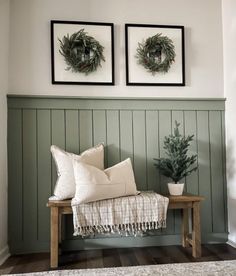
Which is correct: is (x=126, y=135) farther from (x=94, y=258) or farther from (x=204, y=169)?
(x=94, y=258)

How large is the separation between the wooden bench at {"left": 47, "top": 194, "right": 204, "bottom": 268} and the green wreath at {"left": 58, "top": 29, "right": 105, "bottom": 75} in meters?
1.15

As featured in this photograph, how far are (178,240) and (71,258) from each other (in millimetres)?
956

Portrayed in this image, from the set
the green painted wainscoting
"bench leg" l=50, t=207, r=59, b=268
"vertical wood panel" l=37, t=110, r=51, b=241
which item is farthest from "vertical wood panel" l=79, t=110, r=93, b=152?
"bench leg" l=50, t=207, r=59, b=268

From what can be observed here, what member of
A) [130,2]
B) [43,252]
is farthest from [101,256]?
[130,2]

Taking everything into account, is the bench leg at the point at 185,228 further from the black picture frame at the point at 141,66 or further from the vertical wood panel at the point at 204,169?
the black picture frame at the point at 141,66

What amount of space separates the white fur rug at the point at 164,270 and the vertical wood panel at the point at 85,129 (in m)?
0.97

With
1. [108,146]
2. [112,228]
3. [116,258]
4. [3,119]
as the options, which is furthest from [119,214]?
[3,119]

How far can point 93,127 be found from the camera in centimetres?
235

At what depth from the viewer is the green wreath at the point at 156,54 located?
7.79ft

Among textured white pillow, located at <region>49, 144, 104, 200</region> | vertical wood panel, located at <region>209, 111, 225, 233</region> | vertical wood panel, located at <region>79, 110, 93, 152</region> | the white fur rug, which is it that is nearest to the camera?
the white fur rug

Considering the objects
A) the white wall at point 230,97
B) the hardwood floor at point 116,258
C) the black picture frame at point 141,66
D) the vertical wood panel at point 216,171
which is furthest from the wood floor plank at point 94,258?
the black picture frame at point 141,66

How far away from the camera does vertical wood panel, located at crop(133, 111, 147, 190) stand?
2363 millimetres

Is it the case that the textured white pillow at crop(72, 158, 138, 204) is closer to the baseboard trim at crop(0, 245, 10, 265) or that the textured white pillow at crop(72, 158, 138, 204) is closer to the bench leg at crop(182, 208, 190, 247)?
the bench leg at crop(182, 208, 190, 247)

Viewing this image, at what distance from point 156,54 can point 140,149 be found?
876mm
